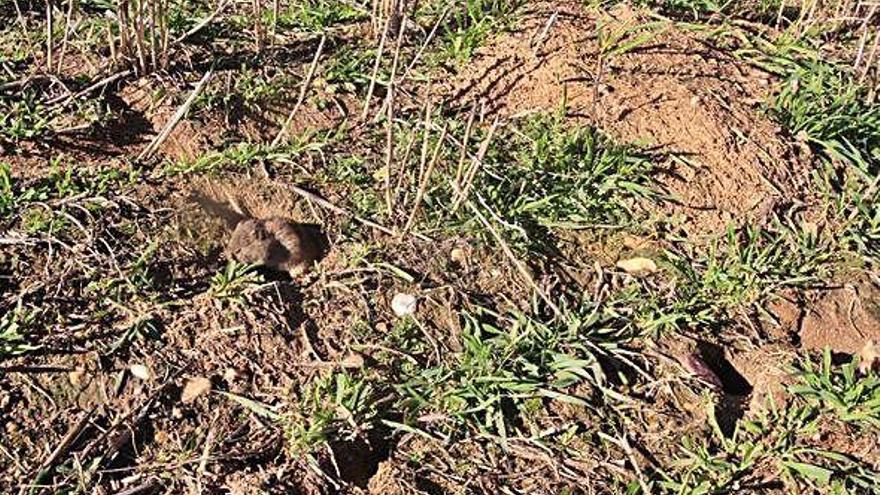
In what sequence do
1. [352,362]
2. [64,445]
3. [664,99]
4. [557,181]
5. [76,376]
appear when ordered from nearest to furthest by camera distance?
[64,445] < [76,376] < [352,362] < [557,181] < [664,99]

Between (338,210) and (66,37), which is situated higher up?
(66,37)

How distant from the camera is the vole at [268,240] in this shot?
2633 millimetres

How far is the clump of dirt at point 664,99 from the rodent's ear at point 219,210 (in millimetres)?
841

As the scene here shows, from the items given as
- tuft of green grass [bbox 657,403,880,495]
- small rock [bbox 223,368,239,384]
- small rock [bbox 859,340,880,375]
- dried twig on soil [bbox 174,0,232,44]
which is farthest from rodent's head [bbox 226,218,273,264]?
small rock [bbox 859,340,880,375]

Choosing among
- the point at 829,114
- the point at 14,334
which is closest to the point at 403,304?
the point at 14,334

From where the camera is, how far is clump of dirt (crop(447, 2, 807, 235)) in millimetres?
3045

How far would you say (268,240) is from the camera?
265cm

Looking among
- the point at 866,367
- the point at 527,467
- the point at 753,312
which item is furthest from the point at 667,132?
the point at 527,467

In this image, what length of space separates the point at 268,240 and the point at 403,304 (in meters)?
0.40

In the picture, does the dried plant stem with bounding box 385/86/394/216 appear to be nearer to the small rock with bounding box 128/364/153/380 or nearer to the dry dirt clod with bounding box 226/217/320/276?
the dry dirt clod with bounding box 226/217/320/276

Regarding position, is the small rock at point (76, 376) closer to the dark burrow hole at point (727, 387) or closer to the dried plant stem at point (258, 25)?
the dried plant stem at point (258, 25)

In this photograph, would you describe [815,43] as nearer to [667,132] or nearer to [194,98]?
[667,132]

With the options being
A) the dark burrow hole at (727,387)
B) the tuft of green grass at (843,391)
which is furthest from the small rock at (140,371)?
the tuft of green grass at (843,391)

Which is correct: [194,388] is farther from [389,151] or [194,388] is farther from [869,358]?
[869,358]
